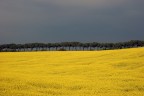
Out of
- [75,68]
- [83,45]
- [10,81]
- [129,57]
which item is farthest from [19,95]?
[83,45]

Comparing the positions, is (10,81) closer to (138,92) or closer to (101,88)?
(101,88)

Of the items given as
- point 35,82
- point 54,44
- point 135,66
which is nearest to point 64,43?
point 54,44

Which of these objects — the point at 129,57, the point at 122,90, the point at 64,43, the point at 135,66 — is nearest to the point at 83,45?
the point at 64,43

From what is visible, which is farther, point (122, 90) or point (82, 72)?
point (82, 72)

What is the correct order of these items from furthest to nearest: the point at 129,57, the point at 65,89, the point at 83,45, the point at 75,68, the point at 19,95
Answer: the point at 83,45 < the point at 129,57 < the point at 75,68 < the point at 65,89 < the point at 19,95

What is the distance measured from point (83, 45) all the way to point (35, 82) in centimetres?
9315

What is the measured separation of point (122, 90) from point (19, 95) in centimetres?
676

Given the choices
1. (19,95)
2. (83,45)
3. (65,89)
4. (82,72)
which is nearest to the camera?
(19,95)

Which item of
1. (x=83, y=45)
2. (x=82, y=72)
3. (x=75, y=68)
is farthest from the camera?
(x=83, y=45)

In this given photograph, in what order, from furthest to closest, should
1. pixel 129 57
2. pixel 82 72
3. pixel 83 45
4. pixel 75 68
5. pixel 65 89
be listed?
pixel 83 45, pixel 129 57, pixel 75 68, pixel 82 72, pixel 65 89

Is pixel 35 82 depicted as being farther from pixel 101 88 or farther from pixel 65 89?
pixel 101 88

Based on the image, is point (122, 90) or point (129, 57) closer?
point (122, 90)

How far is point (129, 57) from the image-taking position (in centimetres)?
4712

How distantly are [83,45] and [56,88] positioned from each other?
9387 centimetres
